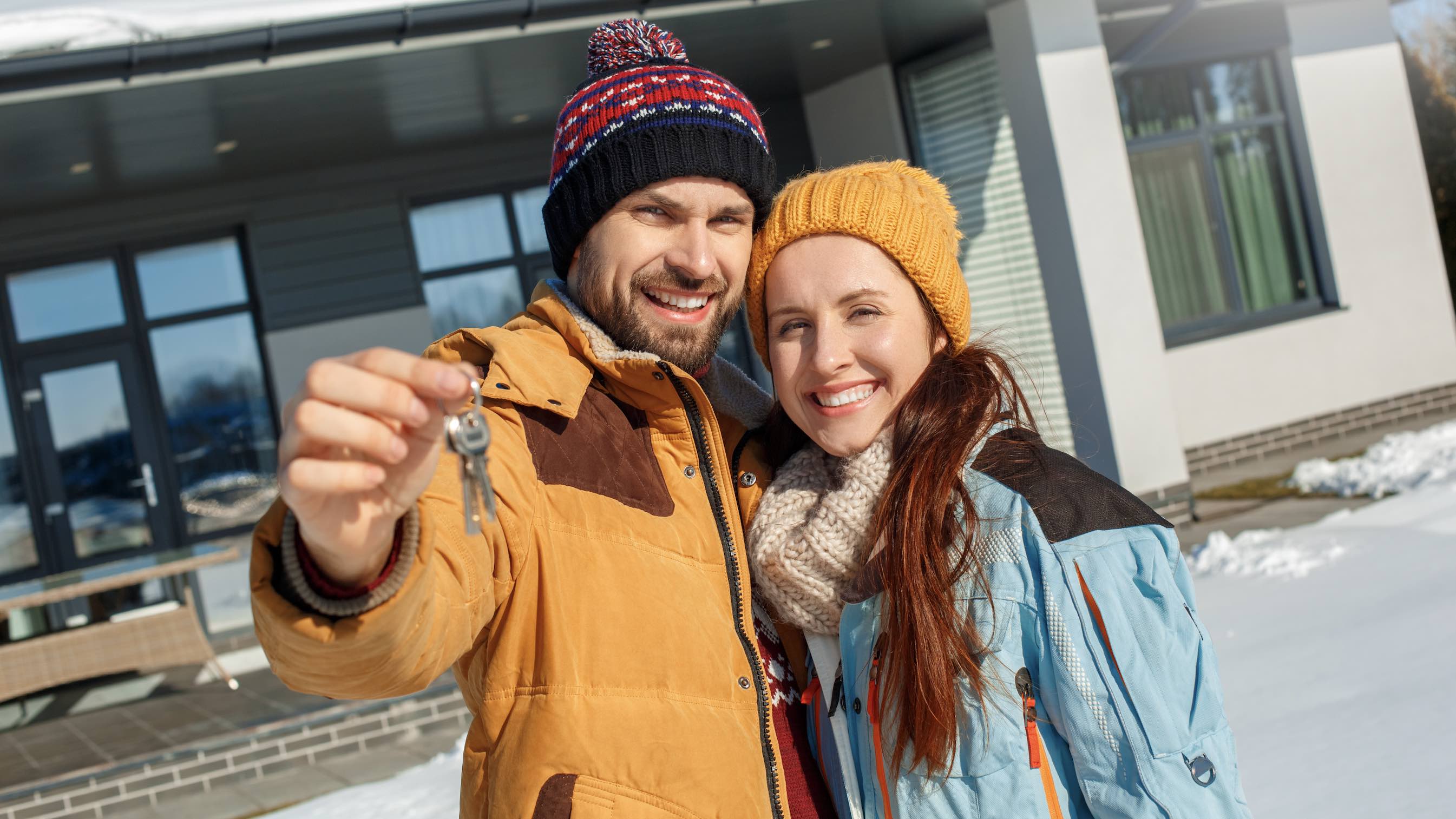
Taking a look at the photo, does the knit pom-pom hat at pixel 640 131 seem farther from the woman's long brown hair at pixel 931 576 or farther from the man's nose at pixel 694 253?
the woman's long brown hair at pixel 931 576

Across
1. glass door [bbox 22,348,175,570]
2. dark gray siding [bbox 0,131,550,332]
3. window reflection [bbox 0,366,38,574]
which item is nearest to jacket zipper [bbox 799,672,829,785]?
dark gray siding [bbox 0,131,550,332]

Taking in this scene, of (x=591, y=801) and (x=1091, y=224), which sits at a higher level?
(x=1091, y=224)

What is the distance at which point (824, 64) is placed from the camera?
7.71m

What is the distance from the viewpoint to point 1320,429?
886cm

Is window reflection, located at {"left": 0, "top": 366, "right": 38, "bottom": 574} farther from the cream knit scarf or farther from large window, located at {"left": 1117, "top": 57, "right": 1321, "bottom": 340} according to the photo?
large window, located at {"left": 1117, "top": 57, "right": 1321, "bottom": 340}

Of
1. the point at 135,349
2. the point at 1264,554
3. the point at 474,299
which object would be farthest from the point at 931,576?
the point at 135,349

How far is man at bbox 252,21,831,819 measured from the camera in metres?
0.87

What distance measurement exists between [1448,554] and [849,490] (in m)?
3.80

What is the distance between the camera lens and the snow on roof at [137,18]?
4.70 m

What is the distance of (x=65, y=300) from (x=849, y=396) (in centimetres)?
818

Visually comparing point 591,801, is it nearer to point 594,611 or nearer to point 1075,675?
point 594,611

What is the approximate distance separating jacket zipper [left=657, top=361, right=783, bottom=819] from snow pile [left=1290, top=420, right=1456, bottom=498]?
5.54m

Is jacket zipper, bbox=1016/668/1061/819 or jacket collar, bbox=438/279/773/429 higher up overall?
jacket collar, bbox=438/279/773/429

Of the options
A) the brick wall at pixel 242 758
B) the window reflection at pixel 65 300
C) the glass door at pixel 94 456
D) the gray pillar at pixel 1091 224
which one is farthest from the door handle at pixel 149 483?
the gray pillar at pixel 1091 224
